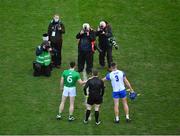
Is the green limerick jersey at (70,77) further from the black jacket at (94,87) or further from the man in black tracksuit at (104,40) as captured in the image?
the man in black tracksuit at (104,40)

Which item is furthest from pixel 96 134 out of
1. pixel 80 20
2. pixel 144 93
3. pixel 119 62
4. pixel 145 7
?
pixel 145 7

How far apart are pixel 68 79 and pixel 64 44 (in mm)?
6402

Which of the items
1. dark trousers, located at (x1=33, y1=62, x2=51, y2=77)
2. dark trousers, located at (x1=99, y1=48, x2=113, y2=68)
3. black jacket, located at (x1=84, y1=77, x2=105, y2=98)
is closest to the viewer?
black jacket, located at (x1=84, y1=77, x2=105, y2=98)

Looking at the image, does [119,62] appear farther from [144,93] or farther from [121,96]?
[121,96]

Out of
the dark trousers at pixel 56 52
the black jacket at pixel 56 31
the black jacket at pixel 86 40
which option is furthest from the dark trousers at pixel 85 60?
the black jacket at pixel 56 31

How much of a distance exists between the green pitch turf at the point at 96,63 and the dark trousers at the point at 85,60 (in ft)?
1.95

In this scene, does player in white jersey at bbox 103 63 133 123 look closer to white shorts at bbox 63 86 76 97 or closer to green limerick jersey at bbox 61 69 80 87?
green limerick jersey at bbox 61 69 80 87

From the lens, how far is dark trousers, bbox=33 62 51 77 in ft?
72.7

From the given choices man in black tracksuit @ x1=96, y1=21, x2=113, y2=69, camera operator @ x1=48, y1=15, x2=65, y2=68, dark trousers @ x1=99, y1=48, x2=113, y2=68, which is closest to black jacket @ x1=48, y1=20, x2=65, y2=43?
camera operator @ x1=48, y1=15, x2=65, y2=68

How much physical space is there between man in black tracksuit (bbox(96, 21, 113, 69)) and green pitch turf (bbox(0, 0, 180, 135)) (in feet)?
1.76

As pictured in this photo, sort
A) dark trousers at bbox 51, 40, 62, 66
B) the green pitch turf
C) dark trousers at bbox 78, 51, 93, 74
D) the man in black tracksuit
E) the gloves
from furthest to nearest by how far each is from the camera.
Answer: dark trousers at bbox 51, 40, 62, 66, the man in black tracksuit, dark trousers at bbox 78, 51, 93, 74, the gloves, the green pitch turf

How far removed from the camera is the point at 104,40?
74.6 ft

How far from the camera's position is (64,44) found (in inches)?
993

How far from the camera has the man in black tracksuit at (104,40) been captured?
2259cm
